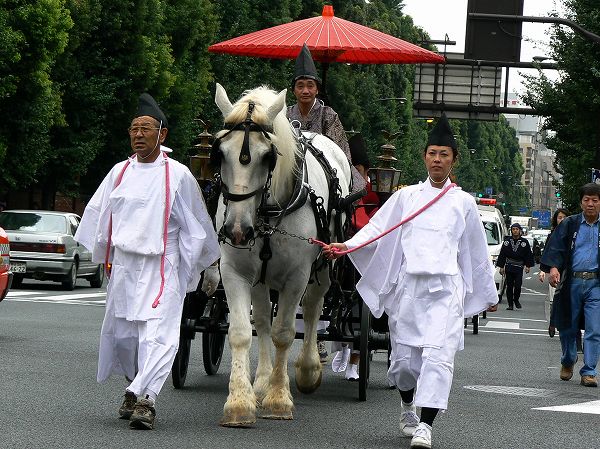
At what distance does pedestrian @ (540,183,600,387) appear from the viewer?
1417cm

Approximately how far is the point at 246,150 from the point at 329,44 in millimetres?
4162

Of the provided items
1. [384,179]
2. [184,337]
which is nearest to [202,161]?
[184,337]

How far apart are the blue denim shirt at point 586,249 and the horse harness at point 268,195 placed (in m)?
4.13

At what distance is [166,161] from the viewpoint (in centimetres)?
920

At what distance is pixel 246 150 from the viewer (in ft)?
29.5

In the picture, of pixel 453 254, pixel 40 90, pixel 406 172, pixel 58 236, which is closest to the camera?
pixel 453 254

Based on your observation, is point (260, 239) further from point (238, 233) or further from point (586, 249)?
point (586, 249)

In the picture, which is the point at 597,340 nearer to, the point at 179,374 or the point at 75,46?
the point at 179,374

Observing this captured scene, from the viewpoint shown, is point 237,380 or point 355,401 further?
point 355,401

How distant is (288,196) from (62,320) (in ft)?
32.7

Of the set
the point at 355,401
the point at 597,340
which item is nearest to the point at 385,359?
the point at 597,340

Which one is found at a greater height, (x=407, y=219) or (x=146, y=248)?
(x=407, y=219)

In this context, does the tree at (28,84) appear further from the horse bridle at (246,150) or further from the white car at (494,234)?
the horse bridle at (246,150)

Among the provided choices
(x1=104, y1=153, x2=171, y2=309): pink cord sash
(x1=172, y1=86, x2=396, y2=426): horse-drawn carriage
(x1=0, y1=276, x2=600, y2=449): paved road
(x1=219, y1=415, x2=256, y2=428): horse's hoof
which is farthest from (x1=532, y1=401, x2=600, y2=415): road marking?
(x1=104, y1=153, x2=171, y2=309): pink cord sash
